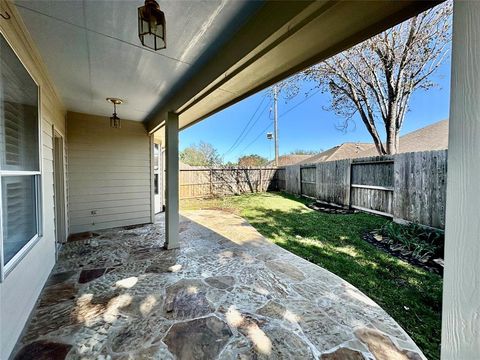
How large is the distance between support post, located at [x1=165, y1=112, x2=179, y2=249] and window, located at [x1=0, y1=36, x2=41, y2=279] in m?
1.58

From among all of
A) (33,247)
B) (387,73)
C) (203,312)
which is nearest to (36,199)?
(33,247)

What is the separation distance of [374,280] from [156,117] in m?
4.50

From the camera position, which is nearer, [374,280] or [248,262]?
[374,280]

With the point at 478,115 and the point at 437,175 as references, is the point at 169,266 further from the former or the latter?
the point at 437,175

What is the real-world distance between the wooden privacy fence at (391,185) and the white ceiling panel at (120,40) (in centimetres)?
425

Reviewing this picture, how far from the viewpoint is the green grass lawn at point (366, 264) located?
197cm

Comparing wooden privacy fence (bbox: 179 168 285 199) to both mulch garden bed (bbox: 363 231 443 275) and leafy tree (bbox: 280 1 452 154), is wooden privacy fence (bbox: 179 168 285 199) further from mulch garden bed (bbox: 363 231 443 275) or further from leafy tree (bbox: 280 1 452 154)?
mulch garden bed (bbox: 363 231 443 275)

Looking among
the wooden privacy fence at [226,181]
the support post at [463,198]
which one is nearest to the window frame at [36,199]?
the support post at [463,198]

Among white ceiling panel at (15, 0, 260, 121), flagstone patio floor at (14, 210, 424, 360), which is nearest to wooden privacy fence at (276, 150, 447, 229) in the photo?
flagstone patio floor at (14, 210, 424, 360)

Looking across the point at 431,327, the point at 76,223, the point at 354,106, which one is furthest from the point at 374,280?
the point at 354,106

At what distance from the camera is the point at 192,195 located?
941cm

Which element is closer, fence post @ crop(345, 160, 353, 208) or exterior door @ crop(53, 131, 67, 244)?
exterior door @ crop(53, 131, 67, 244)

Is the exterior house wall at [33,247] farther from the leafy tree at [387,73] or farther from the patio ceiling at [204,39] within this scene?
the leafy tree at [387,73]

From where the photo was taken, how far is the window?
1.60 metres
